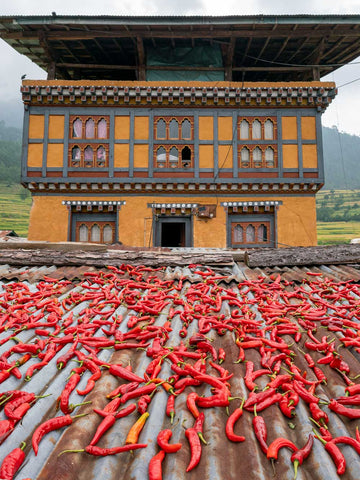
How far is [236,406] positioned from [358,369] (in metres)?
1.17

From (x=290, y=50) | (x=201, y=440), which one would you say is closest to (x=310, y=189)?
(x=290, y=50)

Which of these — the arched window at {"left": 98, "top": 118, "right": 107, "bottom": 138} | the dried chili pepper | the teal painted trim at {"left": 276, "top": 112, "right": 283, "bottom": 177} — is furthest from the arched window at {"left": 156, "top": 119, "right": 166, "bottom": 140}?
the dried chili pepper

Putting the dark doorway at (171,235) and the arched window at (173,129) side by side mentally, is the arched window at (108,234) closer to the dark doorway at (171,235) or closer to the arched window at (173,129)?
the dark doorway at (171,235)

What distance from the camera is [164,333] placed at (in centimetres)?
296

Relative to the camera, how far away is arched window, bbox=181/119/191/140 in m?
14.0

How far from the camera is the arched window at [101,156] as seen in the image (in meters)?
14.0

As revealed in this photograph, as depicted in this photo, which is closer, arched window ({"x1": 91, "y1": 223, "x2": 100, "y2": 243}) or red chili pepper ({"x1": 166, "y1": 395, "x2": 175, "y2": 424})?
red chili pepper ({"x1": 166, "y1": 395, "x2": 175, "y2": 424})

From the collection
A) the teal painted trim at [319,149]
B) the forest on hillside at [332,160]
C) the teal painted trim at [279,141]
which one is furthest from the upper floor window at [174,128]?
the forest on hillside at [332,160]

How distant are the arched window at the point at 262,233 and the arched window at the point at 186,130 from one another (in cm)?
585

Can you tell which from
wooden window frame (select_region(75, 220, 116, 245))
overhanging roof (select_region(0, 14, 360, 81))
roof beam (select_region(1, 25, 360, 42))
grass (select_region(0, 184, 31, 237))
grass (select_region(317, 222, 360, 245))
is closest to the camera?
overhanging roof (select_region(0, 14, 360, 81))

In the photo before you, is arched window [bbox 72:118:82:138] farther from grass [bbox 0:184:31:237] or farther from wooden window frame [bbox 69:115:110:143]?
grass [bbox 0:184:31:237]

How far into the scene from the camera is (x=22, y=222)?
125 ft

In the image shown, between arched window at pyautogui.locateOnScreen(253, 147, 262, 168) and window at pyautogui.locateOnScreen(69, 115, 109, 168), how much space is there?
7393 mm

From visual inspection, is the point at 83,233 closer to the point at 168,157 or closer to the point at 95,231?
the point at 95,231
